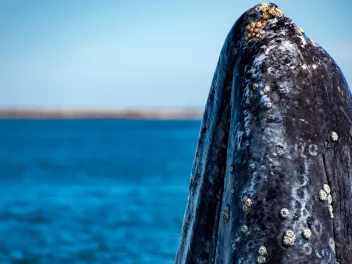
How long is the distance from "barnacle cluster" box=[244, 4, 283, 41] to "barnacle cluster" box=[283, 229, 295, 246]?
988mm

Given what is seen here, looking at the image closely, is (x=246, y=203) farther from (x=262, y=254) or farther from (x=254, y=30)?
(x=254, y=30)

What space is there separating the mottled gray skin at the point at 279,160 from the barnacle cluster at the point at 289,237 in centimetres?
2

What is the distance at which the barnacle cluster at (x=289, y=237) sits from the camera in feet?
8.32

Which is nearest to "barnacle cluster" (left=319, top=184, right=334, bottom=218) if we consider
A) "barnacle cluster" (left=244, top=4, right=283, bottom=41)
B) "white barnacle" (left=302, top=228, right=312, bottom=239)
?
"white barnacle" (left=302, top=228, right=312, bottom=239)

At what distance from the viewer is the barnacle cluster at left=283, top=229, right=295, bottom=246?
8.32ft

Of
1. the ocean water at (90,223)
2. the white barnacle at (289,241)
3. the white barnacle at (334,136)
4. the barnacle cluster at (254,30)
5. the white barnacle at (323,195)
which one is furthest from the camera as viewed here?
the ocean water at (90,223)

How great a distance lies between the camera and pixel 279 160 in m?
2.64

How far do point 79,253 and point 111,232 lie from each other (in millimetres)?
2775

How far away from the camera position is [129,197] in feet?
78.4

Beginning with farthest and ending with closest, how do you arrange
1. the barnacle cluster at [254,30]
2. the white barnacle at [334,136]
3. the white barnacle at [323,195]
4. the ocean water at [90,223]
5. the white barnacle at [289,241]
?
the ocean water at [90,223] → the barnacle cluster at [254,30] → the white barnacle at [334,136] → the white barnacle at [323,195] → the white barnacle at [289,241]

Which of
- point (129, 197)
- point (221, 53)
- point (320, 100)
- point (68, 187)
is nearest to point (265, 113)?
point (320, 100)

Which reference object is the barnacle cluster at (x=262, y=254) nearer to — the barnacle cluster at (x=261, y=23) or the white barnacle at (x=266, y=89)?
the white barnacle at (x=266, y=89)

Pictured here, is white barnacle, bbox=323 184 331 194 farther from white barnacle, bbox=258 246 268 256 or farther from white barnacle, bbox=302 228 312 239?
white barnacle, bbox=258 246 268 256

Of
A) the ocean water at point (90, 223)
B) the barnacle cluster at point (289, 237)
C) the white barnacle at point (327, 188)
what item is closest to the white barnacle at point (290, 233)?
the barnacle cluster at point (289, 237)
